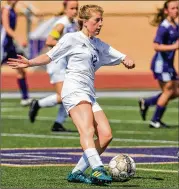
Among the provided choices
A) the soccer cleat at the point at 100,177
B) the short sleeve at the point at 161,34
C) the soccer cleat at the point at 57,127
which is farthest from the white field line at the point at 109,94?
the soccer cleat at the point at 100,177

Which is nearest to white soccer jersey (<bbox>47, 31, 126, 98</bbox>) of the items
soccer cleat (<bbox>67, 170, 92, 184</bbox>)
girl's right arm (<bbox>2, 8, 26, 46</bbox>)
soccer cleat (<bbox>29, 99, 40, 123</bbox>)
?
soccer cleat (<bbox>67, 170, 92, 184</bbox>)

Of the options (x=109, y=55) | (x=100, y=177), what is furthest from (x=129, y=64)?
(x=100, y=177)

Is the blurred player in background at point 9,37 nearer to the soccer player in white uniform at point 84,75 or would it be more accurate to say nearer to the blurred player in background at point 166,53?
the blurred player in background at point 166,53

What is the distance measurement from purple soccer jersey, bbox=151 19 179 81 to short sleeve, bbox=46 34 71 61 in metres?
6.62

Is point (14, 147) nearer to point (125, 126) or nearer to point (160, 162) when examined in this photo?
point (160, 162)

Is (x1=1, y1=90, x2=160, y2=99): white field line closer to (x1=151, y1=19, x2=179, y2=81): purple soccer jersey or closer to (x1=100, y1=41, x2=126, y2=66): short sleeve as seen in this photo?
(x1=151, y1=19, x2=179, y2=81): purple soccer jersey

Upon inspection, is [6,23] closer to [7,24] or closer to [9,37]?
[7,24]

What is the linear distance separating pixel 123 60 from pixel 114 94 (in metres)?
16.1

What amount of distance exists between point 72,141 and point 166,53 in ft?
10.7

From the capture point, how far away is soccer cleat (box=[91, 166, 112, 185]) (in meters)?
10.2

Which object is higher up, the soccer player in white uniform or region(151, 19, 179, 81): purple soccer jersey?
the soccer player in white uniform

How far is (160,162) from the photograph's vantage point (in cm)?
1270

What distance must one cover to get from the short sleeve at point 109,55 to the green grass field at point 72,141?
122cm

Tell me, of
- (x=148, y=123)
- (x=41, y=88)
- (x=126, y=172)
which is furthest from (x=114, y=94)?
(x=126, y=172)
